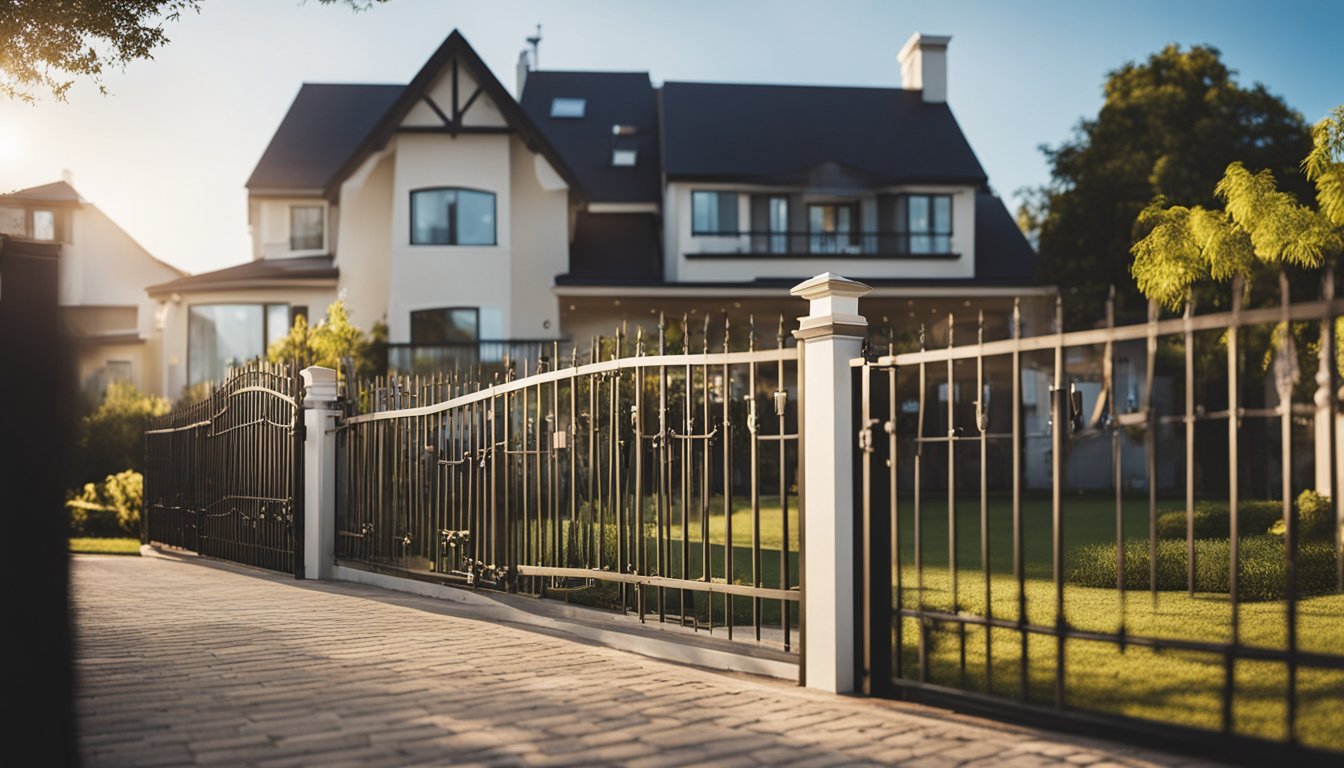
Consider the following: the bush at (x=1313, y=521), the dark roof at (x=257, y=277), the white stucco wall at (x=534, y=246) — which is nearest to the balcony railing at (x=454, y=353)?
the white stucco wall at (x=534, y=246)

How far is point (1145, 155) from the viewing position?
97.1 feet

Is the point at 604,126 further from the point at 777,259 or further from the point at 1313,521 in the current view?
the point at 1313,521

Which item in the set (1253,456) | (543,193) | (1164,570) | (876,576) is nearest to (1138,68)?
(1253,456)

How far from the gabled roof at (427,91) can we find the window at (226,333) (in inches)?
151

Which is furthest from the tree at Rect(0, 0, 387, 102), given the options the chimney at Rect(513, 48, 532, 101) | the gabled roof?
the chimney at Rect(513, 48, 532, 101)

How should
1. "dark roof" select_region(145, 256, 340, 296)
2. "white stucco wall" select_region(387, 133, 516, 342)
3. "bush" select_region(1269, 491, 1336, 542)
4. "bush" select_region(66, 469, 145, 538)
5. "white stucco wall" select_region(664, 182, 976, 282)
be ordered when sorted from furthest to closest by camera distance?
"white stucco wall" select_region(664, 182, 976, 282), "dark roof" select_region(145, 256, 340, 296), "white stucco wall" select_region(387, 133, 516, 342), "bush" select_region(66, 469, 145, 538), "bush" select_region(1269, 491, 1336, 542)

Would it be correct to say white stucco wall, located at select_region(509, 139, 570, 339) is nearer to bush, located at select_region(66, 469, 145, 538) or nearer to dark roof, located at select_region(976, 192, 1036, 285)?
bush, located at select_region(66, 469, 145, 538)

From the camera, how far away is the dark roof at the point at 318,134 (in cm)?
2848

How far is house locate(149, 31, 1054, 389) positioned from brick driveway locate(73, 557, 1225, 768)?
57.3ft

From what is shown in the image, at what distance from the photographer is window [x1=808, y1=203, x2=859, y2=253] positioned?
2870 centimetres

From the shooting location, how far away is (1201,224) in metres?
14.2

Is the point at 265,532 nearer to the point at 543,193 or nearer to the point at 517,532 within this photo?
the point at 517,532

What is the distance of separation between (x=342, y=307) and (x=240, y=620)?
16.0 meters

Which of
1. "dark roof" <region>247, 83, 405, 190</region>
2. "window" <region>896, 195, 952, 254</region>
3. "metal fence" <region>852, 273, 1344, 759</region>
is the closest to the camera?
"metal fence" <region>852, 273, 1344, 759</region>
